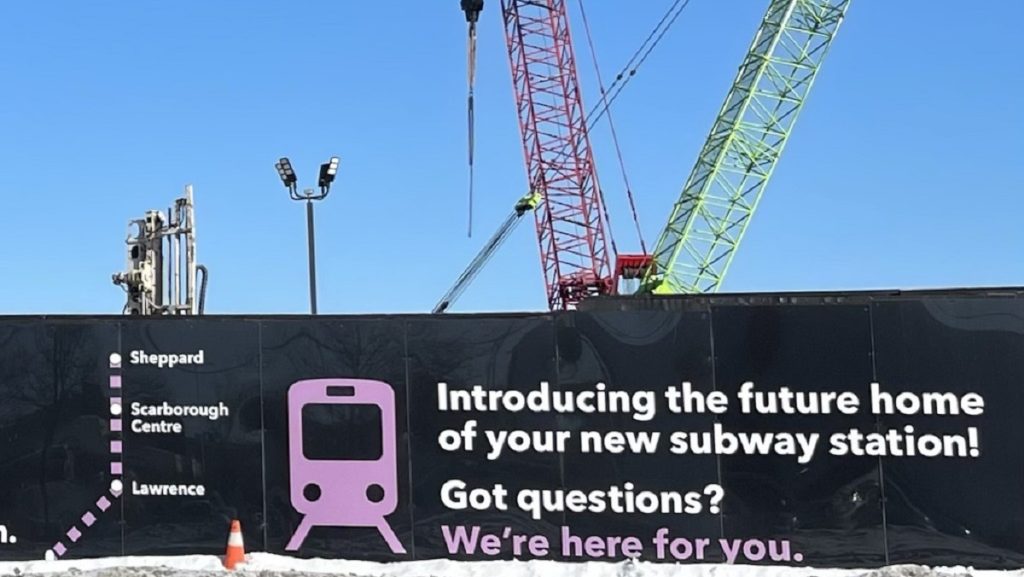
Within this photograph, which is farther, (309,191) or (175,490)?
(309,191)

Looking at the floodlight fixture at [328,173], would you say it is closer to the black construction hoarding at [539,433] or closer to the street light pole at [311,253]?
the street light pole at [311,253]

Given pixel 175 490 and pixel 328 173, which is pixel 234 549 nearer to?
pixel 175 490

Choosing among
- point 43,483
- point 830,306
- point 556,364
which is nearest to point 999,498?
point 830,306

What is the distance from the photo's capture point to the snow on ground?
7223 millimetres

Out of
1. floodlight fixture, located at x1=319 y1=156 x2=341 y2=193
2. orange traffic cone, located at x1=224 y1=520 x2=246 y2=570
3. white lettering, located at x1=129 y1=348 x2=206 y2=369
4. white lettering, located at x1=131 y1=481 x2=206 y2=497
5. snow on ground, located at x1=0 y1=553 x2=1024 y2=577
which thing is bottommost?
snow on ground, located at x1=0 y1=553 x2=1024 y2=577

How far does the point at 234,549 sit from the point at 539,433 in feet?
8.61

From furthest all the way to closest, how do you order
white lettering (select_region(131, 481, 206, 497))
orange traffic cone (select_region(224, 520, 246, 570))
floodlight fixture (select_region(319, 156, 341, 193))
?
floodlight fixture (select_region(319, 156, 341, 193)), white lettering (select_region(131, 481, 206, 497)), orange traffic cone (select_region(224, 520, 246, 570))

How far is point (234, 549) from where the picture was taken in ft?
25.0

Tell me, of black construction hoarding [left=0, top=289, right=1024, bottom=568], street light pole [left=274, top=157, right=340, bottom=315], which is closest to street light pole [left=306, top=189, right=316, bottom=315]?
street light pole [left=274, top=157, right=340, bottom=315]

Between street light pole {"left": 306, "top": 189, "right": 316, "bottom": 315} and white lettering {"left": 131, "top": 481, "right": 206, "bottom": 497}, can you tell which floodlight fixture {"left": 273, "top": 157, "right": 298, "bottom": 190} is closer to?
street light pole {"left": 306, "top": 189, "right": 316, "bottom": 315}

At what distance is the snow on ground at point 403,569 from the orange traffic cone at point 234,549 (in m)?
0.08

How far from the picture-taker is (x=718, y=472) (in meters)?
7.43

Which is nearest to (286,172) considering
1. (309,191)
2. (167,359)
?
(309,191)

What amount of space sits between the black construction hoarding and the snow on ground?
112 mm
